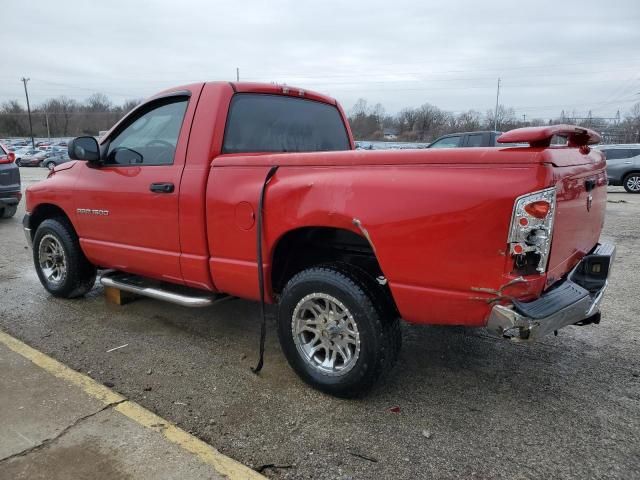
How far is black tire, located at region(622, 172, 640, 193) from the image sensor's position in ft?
55.0

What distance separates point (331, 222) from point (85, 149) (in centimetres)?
249

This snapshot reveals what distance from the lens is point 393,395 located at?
10.4ft

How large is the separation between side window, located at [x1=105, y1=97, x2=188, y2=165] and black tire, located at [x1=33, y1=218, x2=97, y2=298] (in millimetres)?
986

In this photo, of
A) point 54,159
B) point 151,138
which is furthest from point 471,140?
point 54,159

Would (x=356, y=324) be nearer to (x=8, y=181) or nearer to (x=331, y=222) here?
(x=331, y=222)

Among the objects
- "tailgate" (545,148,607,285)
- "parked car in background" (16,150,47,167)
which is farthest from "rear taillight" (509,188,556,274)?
"parked car in background" (16,150,47,167)

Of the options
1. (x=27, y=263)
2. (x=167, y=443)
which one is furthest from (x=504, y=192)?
(x=27, y=263)

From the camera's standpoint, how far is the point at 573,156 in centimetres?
275

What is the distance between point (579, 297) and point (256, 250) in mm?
1908

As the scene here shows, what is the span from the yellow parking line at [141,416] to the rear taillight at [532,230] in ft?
5.35

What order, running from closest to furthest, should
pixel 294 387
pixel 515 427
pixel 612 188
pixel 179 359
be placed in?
pixel 515 427, pixel 294 387, pixel 179 359, pixel 612 188

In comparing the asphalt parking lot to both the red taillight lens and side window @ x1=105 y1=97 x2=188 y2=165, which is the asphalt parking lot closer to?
the red taillight lens

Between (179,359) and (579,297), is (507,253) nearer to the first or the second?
(579,297)

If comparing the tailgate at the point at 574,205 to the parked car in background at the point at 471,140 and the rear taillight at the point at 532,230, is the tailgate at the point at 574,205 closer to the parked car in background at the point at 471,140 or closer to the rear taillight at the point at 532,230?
the rear taillight at the point at 532,230
